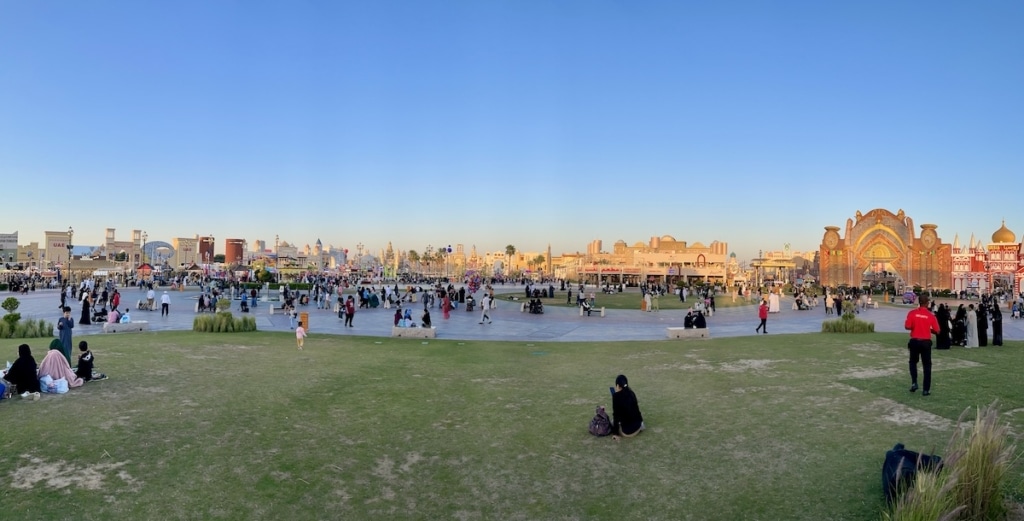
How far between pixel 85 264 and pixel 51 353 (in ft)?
393

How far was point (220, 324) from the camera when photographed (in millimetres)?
20094

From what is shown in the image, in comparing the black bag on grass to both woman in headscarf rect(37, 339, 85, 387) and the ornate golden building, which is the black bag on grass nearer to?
woman in headscarf rect(37, 339, 85, 387)

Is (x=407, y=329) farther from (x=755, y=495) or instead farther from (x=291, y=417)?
(x=755, y=495)

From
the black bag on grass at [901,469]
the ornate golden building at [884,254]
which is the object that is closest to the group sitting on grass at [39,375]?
the black bag on grass at [901,469]

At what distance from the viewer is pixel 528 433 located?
827cm

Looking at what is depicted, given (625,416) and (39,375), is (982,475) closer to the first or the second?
(625,416)

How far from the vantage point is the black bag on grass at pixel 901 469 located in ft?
17.1

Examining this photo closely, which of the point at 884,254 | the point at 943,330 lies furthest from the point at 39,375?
the point at 884,254

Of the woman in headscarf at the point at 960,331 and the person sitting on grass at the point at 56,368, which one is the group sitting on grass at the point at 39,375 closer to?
the person sitting on grass at the point at 56,368

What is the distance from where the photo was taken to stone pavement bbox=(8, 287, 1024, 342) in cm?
2175

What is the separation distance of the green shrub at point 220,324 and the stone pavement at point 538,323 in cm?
172

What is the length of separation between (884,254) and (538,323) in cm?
6501

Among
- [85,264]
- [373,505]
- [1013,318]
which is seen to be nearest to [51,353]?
[373,505]

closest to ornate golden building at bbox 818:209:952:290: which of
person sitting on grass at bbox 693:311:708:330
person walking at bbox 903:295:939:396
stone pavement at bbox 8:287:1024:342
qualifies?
stone pavement at bbox 8:287:1024:342
